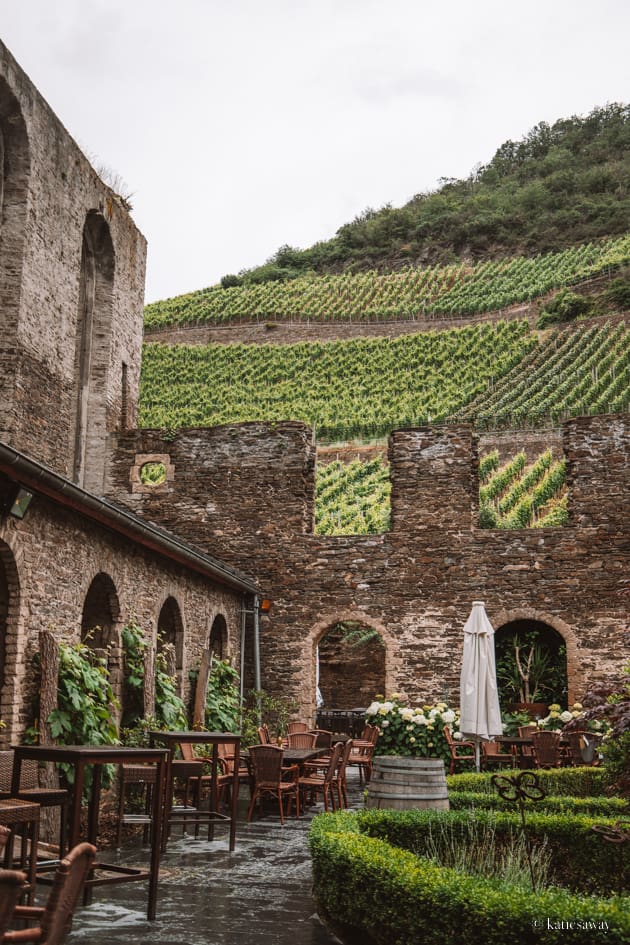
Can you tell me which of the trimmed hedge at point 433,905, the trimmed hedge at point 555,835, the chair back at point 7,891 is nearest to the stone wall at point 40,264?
the trimmed hedge at point 555,835

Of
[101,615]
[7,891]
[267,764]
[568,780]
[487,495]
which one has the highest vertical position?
[487,495]

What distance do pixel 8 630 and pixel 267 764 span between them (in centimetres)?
298

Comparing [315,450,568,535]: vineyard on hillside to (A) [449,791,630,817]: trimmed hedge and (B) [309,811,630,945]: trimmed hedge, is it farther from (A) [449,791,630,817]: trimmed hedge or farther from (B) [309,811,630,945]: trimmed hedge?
(B) [309,811,630,945]: trimmed hedge

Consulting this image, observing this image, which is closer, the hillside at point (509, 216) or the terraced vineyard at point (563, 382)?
the terraced vineyard at point (563, 382)

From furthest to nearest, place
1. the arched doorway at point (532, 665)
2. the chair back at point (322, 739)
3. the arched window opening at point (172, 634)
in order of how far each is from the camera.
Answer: the arched doorway at point (532, 665) → the chair back at point (322, 739) → the arched window opening at point (172, 634)

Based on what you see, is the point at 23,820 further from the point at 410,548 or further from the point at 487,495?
the point at 487,495

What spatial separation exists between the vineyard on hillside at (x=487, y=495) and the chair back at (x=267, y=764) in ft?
47.3

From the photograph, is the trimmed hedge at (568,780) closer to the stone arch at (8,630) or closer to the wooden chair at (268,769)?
the wooden chair at (268,769)

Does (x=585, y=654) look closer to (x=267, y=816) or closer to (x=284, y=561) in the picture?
(x=284, y=561)

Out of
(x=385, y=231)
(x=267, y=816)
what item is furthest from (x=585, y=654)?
(x=385, y=231)

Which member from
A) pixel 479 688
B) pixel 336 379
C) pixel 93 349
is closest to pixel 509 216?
pixel 336 379

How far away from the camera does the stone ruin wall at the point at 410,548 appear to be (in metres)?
13.7

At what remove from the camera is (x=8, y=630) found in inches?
286

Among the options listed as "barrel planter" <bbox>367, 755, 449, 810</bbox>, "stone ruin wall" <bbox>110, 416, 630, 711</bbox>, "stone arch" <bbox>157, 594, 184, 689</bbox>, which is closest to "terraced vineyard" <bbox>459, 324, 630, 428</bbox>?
"stone ruin wall" <bbox>110, 416, 630, 711</bbox>
